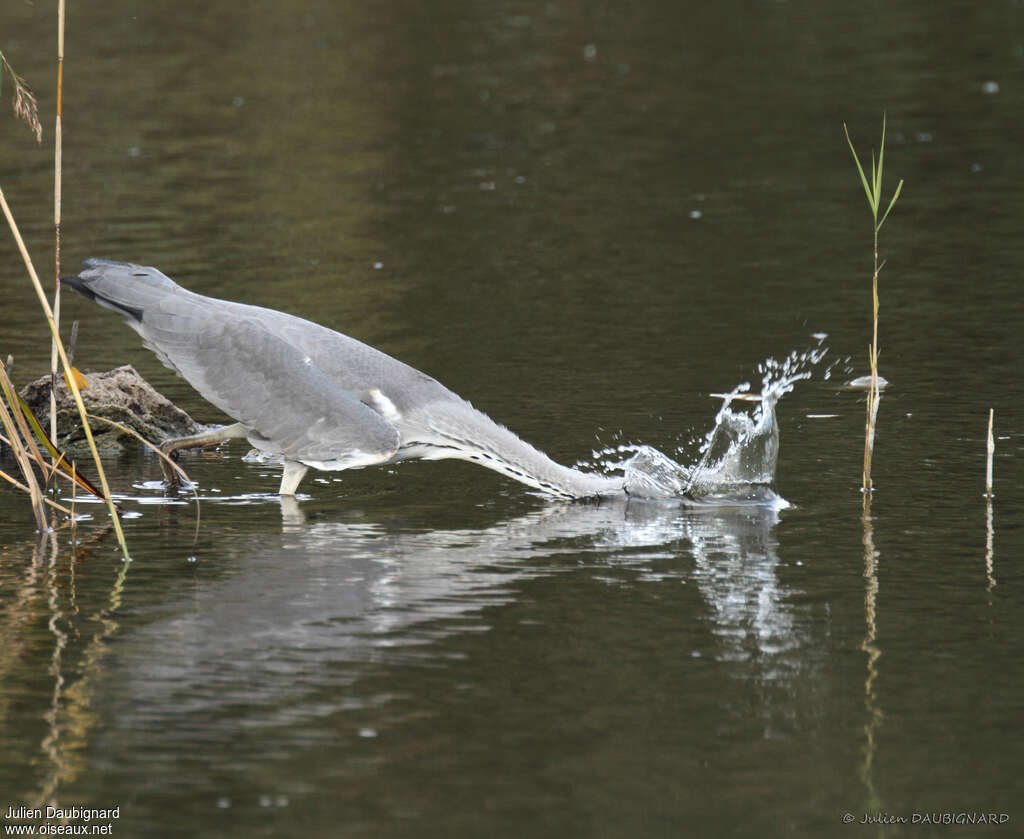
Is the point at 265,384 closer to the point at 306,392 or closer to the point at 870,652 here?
the point at 306,392

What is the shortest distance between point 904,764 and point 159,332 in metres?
6.17

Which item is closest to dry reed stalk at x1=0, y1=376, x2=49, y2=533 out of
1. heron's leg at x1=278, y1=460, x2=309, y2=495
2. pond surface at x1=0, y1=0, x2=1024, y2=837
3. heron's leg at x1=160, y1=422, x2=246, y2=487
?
pond surface at x1=0, y1=0, x2=1024, y2=837

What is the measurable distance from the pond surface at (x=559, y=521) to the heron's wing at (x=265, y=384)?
1.63 feet

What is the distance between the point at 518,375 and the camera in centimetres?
1377

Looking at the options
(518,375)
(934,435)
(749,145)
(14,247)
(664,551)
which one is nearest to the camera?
(664,551)

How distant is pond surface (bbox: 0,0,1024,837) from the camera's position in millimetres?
6648

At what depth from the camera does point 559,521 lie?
10523 mm

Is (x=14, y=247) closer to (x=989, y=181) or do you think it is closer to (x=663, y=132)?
(x=663, y=132)

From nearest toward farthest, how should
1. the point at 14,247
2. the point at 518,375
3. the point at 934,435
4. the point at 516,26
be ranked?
the point at 934,435
the point at 518,375
the point at 14,247
the point at 516,26

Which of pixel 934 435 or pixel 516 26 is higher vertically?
pixel 516 26

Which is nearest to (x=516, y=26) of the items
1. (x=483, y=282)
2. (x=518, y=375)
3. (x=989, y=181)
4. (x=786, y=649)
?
(x=989, y=181)

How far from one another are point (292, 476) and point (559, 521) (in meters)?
1.79

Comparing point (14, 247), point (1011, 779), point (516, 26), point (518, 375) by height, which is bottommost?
point (1011, 779)

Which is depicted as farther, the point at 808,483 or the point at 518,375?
the point at 518,375
